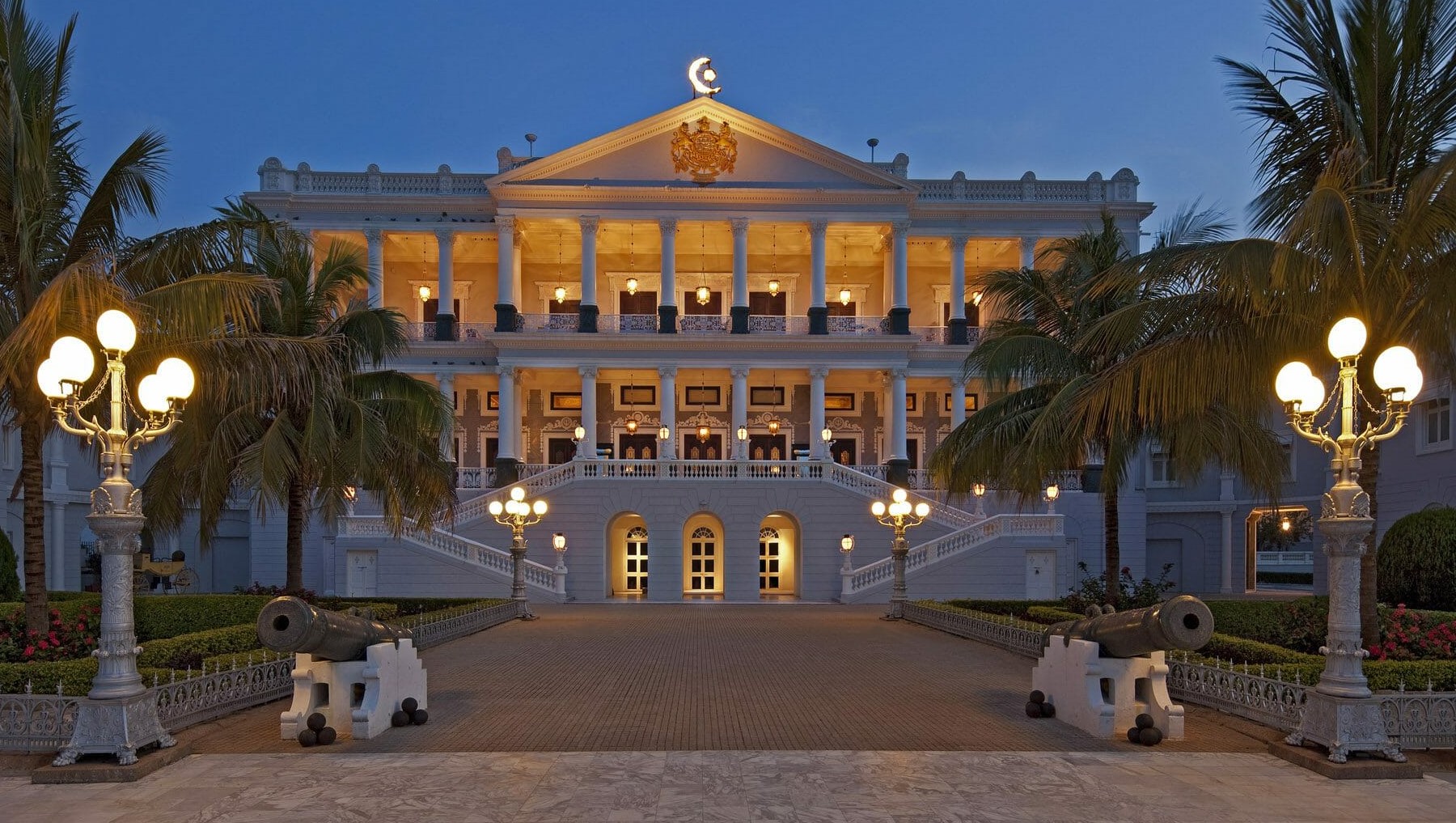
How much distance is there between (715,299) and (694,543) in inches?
478

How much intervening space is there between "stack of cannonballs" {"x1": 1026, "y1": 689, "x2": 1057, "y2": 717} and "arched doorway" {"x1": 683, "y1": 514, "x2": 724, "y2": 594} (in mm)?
21503

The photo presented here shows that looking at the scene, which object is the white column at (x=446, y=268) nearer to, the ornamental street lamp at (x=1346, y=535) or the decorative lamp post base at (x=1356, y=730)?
the ornamental street lamp at (x=1346, y=535)

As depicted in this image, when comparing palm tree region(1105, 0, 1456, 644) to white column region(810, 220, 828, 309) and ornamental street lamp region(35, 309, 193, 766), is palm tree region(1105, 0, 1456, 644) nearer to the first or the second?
ornamental street lamp region(35, 309, 193, 766)

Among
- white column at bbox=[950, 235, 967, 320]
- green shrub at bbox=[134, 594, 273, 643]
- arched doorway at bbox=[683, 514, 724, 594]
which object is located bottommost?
arched doorway at bbox=[683, 514, 724, 594]

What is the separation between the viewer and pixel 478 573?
27.7 m

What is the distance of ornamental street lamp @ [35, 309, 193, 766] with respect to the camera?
8.32m

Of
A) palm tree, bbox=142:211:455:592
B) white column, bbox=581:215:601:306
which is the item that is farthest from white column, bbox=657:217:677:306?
palm tree, bbox=142:211:455:592

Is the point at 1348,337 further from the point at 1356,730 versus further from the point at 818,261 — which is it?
the point at 818,261

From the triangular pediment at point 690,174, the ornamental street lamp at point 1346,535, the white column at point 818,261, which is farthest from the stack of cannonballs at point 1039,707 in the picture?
the triangular pediment at point 690,174

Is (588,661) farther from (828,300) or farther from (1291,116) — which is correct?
(828,300)

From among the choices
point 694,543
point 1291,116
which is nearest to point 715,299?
point 694,543

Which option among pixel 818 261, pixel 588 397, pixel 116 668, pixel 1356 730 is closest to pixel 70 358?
pixel 116 668

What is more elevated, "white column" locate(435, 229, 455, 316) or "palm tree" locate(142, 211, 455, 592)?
"white column" locate(435, 229, 455, 316)

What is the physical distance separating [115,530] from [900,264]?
30656mm
